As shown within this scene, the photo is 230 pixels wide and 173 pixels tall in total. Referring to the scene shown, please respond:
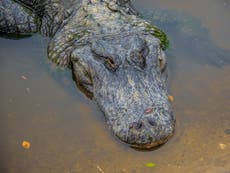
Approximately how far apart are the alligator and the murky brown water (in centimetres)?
15

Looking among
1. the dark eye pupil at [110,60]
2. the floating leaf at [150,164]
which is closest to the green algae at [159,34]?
the dark eye pupil at [110,60]

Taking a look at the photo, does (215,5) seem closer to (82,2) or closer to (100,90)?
(82,2)

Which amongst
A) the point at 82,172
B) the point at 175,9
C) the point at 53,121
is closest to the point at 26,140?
the point at 53,121

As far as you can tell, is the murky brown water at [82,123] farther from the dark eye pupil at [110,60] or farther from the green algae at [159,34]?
the dark eye pupil at [110,60]

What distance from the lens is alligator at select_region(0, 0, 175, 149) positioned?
13.6 ft

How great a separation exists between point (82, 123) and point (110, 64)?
0.62 metres

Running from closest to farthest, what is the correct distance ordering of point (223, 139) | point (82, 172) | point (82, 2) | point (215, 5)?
point (82, 172), point (223, 139), point (82, 2), point (215, 5)

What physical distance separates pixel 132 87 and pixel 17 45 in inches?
67.9

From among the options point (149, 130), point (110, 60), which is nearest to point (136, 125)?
point (149, 130)

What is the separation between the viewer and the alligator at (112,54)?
13.6ft

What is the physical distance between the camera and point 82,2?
5301mm

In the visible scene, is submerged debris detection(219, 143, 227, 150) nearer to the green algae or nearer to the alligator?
the alligator

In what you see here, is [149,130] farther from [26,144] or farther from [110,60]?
[26,144]

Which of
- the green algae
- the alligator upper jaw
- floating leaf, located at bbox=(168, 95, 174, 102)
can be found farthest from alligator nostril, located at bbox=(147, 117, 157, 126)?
the green algae
